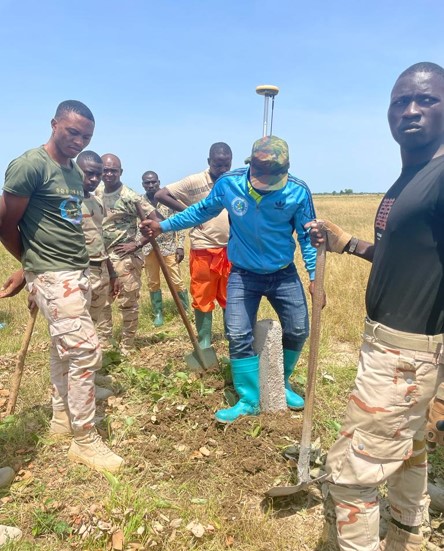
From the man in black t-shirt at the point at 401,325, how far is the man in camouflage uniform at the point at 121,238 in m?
3.82

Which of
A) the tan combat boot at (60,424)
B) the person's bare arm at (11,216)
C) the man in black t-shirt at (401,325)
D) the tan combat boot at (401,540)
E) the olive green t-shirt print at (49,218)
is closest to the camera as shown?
the man in black t-shirt at (401,325)

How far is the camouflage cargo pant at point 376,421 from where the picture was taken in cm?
190

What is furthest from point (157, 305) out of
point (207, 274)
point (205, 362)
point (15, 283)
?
point (15, 283)

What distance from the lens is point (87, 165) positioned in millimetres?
4672

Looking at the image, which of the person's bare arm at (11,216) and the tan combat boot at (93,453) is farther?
the tan combat boot at (93,453)

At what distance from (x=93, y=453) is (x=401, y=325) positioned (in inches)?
95.1

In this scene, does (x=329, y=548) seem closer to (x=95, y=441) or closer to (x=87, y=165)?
(x=95, y=441)

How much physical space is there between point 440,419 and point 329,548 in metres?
1.02

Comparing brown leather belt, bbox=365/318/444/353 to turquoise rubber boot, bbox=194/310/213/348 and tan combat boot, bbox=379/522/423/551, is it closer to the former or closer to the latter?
tan combat boot, bbox=379/522/423/551

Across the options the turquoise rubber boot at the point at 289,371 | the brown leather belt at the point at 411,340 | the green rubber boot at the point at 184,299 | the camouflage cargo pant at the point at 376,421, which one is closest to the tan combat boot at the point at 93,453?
the turquoise rubber boot at the point at 289,371

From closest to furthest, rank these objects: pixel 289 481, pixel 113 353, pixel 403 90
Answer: pixel 403 90 < pixel 289 481 < pixel 113 353

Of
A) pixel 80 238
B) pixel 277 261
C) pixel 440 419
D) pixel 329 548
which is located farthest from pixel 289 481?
pixel 80 238

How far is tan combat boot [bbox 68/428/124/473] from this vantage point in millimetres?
3127

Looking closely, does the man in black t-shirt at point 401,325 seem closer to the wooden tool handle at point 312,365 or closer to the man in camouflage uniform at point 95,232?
the wooden tool handle at point 312,365
